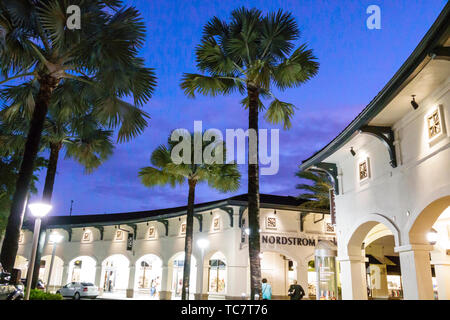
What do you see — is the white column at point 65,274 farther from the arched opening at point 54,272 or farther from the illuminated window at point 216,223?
the illuminated window at point 216,223

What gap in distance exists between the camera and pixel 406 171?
34.1 feet

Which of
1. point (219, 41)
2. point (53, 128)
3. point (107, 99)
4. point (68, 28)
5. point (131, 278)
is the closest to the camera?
point (68, 28)

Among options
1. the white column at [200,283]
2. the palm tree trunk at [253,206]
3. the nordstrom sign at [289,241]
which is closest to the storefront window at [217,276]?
the white column at [200,283]

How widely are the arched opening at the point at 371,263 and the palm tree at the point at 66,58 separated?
27.2ft

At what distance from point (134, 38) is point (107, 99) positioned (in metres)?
Answer: 2.01

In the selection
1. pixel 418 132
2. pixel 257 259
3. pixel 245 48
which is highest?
pixel 245 48

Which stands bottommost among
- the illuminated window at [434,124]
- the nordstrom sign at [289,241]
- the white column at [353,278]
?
the white column at [353,278]

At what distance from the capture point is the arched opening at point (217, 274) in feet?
86.8

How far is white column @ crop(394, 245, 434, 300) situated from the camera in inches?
387

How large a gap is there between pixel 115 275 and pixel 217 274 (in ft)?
47.9

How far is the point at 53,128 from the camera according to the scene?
16.8 m
